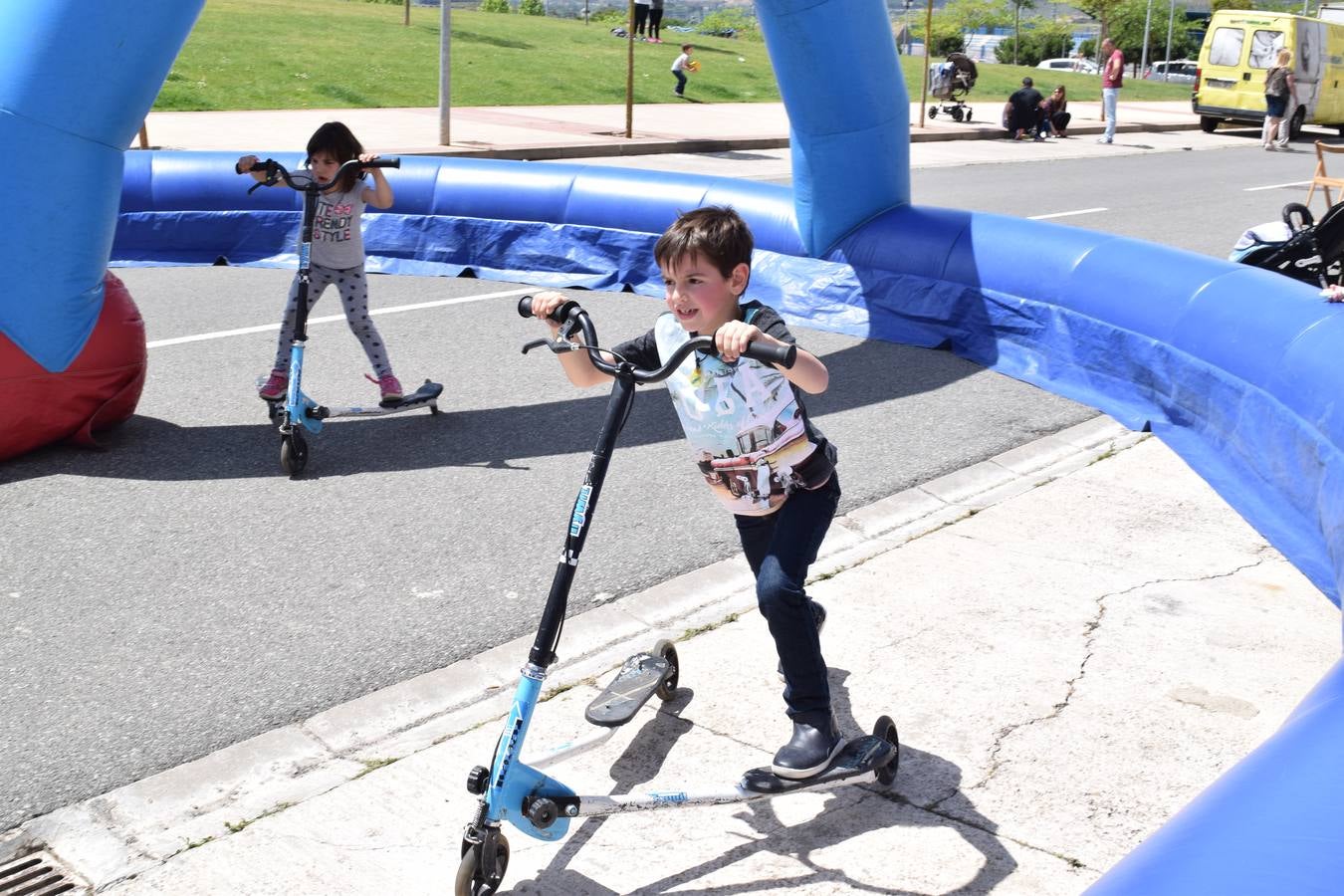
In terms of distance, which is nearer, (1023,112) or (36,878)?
(36,878)

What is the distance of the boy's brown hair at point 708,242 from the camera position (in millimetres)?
3557

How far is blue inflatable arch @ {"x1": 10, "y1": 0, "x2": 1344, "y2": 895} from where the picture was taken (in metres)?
2.58

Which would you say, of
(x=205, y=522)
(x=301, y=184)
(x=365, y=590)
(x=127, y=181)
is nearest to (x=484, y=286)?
(x=127, y=181)

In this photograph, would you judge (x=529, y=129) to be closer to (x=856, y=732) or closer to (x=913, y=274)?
(x=913, y=274)

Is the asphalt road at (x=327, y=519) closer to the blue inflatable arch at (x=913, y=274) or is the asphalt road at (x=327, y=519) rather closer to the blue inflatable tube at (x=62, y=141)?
the blue inflatable arch at (x=913, y=274)

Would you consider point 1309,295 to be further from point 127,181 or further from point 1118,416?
point 127,181

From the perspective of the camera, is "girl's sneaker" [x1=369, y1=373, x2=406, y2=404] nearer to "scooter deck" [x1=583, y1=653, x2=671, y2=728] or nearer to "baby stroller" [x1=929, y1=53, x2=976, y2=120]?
"scooter deck" [x1=583, y1=653, x2=671, y2=728]

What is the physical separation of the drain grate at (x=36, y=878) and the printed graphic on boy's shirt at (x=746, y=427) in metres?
1.95

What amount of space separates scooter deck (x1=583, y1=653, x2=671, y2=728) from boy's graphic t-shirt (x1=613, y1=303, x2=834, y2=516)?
0.68 m

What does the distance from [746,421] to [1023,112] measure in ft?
83.0

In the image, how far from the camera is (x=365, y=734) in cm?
421

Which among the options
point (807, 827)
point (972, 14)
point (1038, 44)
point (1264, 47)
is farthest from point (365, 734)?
point (1038, 44)

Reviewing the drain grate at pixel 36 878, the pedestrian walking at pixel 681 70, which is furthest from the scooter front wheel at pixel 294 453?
the pedestrian walking at pixel 681 70

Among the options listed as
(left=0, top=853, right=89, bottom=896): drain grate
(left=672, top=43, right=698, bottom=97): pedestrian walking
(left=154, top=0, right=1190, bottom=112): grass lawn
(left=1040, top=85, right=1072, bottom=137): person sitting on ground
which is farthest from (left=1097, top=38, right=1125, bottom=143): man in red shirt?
(left=0, top=853, right=89, bottom=896): drain grate
